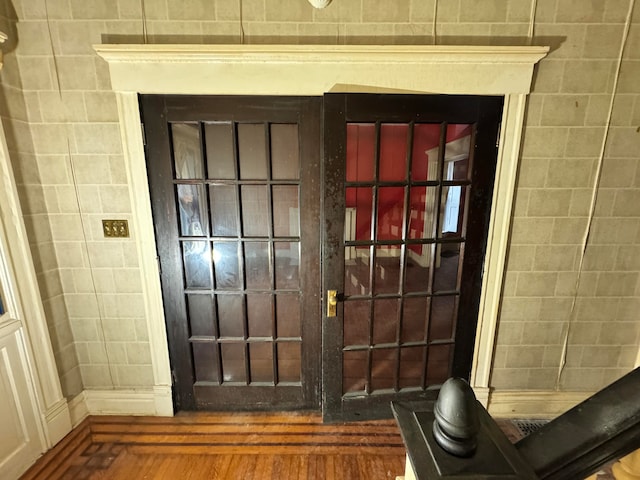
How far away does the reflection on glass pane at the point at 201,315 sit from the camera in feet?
6.47

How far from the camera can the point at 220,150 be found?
1.79 metres

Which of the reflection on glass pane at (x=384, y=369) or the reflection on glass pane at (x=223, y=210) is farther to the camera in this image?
the reflection on glass pane at (x=384, y=369)

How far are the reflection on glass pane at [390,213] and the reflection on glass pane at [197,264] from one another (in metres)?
1.11

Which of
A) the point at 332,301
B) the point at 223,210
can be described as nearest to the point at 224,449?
the point at 332,301

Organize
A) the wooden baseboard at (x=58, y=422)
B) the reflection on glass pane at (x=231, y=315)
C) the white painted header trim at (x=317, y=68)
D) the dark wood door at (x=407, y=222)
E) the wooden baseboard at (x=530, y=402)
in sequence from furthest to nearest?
1. the wooden baseboard at (x=530, y=402)
2. the reflection on glass pane at (x=231, y=315)
3. the wooden baseboard at (x=58, y=422)
4. the dark wood door at (x=407, y=222)
5. the white painted header trim at (x=317, y=68)

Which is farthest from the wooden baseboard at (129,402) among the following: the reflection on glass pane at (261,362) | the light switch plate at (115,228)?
the light switch plate at (115,228)

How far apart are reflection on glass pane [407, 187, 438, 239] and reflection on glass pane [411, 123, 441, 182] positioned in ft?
0.33

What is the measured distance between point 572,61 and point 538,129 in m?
0.39

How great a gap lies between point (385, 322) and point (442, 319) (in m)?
0.56

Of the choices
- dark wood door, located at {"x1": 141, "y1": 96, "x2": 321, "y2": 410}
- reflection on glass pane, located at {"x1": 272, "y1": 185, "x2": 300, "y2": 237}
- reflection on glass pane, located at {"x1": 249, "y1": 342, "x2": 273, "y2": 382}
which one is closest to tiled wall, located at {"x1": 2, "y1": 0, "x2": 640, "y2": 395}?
dark wood door, located at {"x1": 141, "y1": 96, "x2": 321, "y2": 410}

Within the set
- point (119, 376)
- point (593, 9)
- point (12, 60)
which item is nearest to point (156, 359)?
point (119, 376)

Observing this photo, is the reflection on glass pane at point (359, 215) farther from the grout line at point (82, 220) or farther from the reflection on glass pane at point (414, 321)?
the grout line at point (82, 220)

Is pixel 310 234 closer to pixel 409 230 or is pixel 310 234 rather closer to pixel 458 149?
pixel 409 230

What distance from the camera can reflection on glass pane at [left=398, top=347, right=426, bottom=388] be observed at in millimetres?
2061
